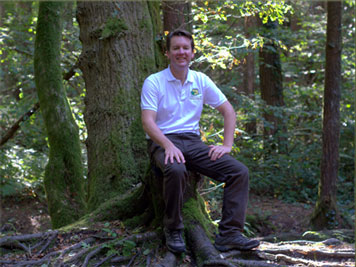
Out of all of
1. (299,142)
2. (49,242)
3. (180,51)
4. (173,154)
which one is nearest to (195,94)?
(180,51)

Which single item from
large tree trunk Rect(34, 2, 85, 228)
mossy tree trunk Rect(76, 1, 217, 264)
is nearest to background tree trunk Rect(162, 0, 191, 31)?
mossy tree trunk Rect(76, 1, 217, 264)

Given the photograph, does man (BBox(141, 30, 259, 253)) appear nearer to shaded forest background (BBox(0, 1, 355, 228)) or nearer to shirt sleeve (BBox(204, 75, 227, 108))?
shirt sleeve (BBox(204, 75, 227, 108))

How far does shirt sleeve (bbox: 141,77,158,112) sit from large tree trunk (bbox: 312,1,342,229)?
6702mm

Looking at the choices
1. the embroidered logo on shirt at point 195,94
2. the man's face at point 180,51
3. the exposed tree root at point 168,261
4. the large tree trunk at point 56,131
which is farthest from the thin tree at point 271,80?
the exposed tree root at point 168,261

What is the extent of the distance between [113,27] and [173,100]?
84.0 inches

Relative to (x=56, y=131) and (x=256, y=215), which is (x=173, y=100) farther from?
(x=256, y=215)

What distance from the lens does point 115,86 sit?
211 inches

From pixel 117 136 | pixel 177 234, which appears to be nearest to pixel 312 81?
pixel 117 136

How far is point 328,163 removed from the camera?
31.6ft

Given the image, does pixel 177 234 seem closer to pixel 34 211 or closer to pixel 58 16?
pixel 58 16

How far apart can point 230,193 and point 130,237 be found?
1.04 meters

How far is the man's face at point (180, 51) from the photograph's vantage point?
3795 millimetres

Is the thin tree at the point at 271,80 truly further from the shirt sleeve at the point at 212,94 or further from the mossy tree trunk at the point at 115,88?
the shirt sleeve at the point at 212,94

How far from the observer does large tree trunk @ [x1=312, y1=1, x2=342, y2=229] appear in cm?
923
